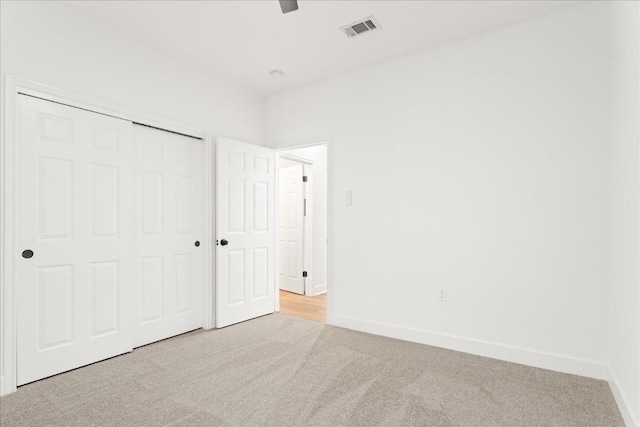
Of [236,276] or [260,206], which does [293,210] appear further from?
[236,276]

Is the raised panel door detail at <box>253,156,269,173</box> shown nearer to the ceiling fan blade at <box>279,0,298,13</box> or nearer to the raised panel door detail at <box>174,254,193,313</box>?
the raised panel door detail at <box>174,254,193,313</box>

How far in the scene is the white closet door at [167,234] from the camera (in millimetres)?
3246

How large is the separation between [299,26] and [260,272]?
278 centimetres

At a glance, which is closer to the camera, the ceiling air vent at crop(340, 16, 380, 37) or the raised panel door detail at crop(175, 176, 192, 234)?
the ceiling air vent at crop(340, 16, 380, 37)

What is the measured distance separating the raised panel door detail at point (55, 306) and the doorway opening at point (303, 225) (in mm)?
2969

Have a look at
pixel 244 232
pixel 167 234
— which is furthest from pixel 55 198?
pixel 244 232

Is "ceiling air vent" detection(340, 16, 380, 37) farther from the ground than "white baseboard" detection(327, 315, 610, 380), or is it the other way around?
"ceiling air vent" detection(340, 16, 380, 37)

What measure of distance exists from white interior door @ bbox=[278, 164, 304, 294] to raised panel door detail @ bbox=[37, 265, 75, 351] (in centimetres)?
322

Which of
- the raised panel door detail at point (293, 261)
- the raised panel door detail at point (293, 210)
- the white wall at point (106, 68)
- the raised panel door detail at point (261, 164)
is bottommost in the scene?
the raised panel door detail at point (293, 261)

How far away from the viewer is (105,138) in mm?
2918

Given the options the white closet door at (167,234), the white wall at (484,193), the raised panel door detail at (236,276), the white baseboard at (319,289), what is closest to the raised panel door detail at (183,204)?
the white closet door at (167,234)

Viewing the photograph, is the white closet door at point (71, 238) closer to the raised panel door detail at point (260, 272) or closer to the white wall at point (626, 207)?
the raised panel door detail at point (260, 272)

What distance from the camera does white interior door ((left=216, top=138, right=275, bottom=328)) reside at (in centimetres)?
382

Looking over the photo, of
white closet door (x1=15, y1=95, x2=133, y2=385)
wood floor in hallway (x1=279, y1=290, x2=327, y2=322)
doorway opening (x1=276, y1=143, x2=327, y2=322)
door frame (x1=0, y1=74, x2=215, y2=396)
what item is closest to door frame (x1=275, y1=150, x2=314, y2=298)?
doorway opening (x1=276, y1=143, x2=327, y2=322)
